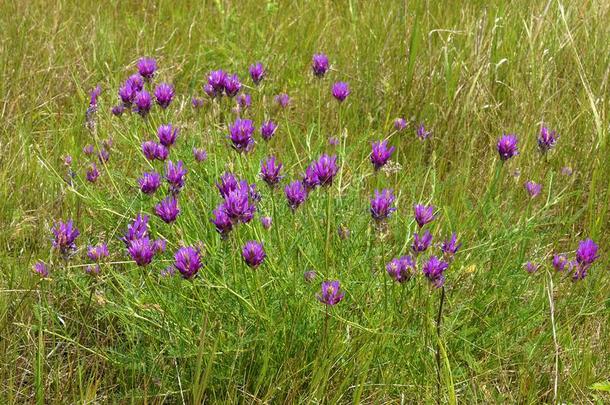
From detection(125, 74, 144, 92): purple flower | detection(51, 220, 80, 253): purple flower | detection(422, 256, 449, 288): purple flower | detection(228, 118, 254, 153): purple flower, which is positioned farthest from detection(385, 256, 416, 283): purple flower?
detection(125, 74, 144, 92): purple flower

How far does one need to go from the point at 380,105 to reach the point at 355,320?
1628 mm

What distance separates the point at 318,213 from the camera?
2193 mm

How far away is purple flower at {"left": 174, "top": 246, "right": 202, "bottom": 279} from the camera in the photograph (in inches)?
63.4

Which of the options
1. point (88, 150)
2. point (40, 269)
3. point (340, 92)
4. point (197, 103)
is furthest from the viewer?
point (197, 103)

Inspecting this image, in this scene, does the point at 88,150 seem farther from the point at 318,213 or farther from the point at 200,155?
the point at 318,213

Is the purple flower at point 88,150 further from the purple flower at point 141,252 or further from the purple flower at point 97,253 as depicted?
the purple flower at point 141,252

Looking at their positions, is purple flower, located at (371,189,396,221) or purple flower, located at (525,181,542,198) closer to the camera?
purple flower, located at (371,189,396,221)

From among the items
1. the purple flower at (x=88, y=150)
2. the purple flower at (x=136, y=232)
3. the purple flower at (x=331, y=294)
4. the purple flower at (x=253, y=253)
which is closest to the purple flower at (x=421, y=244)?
the purple flower at (x=331, y=294)

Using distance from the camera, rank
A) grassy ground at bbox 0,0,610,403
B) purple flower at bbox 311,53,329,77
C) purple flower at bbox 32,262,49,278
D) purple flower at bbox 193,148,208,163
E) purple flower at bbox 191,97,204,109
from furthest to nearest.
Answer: purple flower at bbox 191,97,204,109
purple flower at bbox 311,53,329,77
purple flower at bbox 193,148,208,163
purple flower at bbox 32,262,49,278
grassy ground at bbox 0,0,610,403

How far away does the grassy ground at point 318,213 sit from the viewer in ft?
6.12

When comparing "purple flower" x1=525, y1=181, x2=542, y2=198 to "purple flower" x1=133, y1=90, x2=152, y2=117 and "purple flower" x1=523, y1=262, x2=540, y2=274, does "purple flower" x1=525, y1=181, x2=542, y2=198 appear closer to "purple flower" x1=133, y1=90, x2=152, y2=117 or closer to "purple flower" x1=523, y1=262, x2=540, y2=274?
"purple flower" x1=523, y1=262, x2=540, y2=274

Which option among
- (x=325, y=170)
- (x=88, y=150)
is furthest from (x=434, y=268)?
(x=88, y=150)

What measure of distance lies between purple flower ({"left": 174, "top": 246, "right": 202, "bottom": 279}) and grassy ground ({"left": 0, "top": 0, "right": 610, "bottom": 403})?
0.09 m

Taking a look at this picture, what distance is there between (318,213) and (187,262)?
64cm
